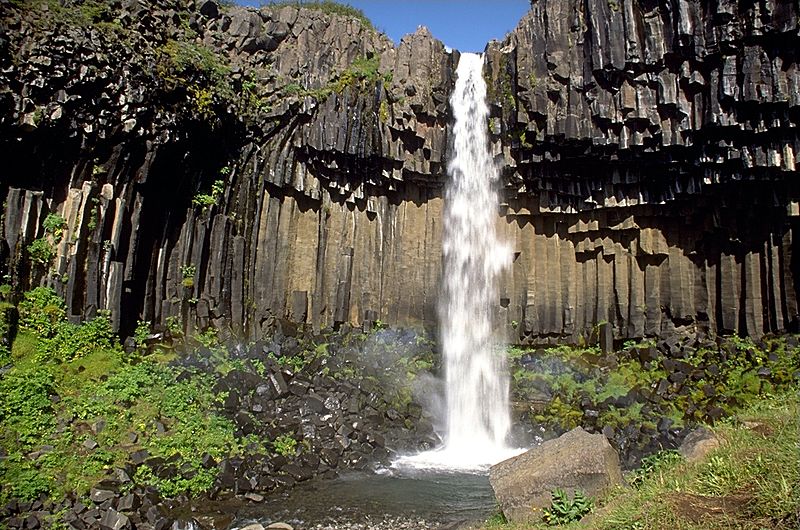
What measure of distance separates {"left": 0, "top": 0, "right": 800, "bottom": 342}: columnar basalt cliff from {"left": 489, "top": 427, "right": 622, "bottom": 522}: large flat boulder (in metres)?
10.2

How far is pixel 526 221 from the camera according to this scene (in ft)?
62.7

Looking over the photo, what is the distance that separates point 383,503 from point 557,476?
4536mm

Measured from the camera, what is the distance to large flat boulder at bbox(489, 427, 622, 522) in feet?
22.3

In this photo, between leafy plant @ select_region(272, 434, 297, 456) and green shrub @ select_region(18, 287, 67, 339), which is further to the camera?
green shrub @ select_region(18, 287, 67, 339)

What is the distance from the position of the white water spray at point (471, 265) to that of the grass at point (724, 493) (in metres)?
9.39

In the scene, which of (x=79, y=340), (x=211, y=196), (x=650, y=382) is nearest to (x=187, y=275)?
(x=211, y=196)

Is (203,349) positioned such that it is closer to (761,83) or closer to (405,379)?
(405,379)

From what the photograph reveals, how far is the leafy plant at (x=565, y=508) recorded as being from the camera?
645 centimetres

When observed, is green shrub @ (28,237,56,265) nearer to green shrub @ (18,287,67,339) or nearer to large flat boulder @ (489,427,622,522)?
green shrub @ (18,287,67,339)

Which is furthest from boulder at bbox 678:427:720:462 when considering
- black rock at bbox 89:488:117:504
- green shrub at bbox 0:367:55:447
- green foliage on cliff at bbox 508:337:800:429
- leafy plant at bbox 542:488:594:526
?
green shrub at bbox 0:367:55:447

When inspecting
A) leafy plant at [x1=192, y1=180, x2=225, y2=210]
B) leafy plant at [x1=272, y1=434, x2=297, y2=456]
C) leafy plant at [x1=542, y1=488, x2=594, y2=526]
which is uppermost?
leafy plant at [x1=192, y1=180, x2=225, y2=210]

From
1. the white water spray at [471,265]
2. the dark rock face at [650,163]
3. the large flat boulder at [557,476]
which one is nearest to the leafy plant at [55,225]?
the white water spray at [471,265]

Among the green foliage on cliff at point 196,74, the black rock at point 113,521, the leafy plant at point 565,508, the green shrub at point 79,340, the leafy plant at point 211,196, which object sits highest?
the green foliage on cliff at point 196,74

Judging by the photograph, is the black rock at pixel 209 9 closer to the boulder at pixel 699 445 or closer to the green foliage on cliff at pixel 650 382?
the green foliage on cliff at pixel 650 382
